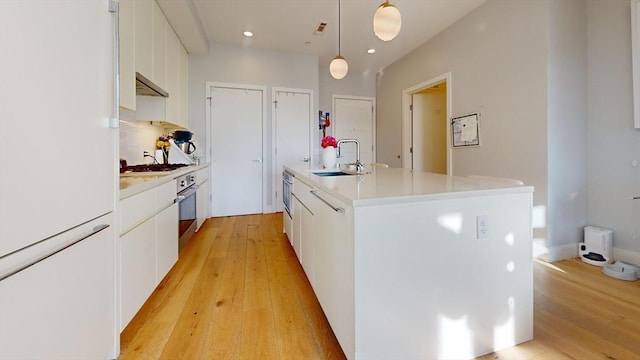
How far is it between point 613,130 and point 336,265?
309 centimetres

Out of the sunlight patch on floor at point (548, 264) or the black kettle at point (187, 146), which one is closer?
the sunlight patch on floor at point (548, 264)

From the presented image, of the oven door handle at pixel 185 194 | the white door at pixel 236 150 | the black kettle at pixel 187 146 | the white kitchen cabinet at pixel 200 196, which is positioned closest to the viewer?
the oven door handle at pixel 185 194

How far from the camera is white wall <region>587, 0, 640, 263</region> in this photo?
7.64 ft

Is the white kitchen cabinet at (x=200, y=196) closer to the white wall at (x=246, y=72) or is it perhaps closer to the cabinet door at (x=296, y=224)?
the white wall at (x=246, y=72)

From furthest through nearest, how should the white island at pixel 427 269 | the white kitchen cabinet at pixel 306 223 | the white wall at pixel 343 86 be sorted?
the white wall at pixel 343 86
the white kitchen cabinet at pixel 306 223
the white island at pixel 427 269

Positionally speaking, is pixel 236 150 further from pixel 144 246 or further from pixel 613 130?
pixel 613 130

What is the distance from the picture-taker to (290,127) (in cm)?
465

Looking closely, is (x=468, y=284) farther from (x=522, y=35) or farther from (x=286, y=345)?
(x=522, y=35)

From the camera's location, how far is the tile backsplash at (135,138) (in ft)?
8.39

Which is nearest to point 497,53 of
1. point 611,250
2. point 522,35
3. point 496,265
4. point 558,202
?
point 522,35

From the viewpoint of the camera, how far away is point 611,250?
2432 mm

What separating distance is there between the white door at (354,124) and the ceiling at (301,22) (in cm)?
112

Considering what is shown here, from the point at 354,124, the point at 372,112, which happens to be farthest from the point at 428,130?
the point at 354,124

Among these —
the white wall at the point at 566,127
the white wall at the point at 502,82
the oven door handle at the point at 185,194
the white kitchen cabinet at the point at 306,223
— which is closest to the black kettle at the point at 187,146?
the oven door handle at the point at 185,194
